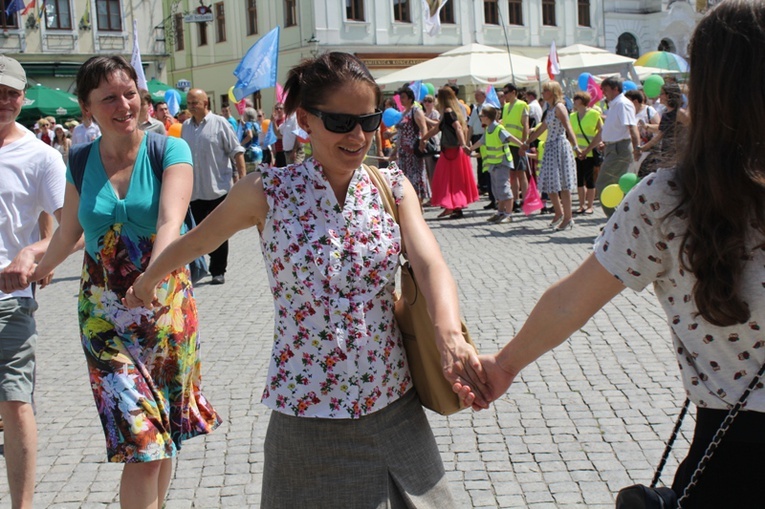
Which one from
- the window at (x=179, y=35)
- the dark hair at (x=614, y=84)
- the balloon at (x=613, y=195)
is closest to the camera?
the balloon at (x=613, y=195)

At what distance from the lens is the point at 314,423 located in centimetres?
261

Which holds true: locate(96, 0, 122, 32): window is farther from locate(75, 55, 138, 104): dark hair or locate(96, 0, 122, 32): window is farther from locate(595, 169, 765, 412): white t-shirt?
locate(595, 169, 765, 412): white t-shirt

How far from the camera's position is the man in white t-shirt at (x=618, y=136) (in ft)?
38.7

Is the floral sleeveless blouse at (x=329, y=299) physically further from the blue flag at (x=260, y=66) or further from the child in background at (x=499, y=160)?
the blue flag at (x=260, y=66)

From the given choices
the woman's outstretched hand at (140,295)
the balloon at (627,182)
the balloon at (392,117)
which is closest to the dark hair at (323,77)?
the woman's outstretched hand at (140,295)

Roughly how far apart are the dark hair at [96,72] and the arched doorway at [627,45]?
1811 inches

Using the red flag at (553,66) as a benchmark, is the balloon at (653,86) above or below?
below

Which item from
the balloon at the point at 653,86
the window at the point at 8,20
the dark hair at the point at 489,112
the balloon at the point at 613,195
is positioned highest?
the window at the point at 8,20

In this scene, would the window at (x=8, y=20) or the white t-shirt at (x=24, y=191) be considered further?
the window at (x=8, y=20)

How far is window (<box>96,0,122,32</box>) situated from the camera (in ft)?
141

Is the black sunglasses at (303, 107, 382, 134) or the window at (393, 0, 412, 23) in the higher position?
the window at (393, 0, 412, 23)

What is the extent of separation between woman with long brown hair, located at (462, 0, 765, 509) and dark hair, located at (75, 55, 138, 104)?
7.26 feet

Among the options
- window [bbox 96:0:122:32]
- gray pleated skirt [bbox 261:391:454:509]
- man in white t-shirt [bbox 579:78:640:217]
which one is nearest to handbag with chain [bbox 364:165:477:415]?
gray pleated skirt [bbox 261:391:454:509]

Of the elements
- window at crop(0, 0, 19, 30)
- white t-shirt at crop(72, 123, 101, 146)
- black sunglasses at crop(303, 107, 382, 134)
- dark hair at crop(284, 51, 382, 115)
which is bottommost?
white t-shirt at crop(72, 123, 101, 146)
